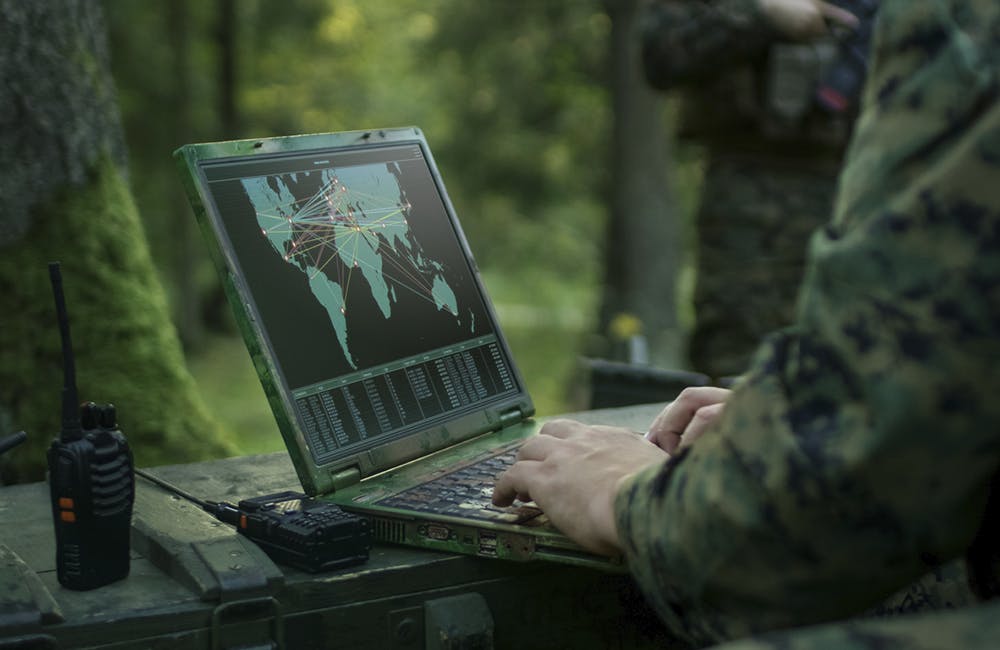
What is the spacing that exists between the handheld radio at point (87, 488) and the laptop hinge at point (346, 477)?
0.37 meters

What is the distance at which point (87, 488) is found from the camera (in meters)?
1.66

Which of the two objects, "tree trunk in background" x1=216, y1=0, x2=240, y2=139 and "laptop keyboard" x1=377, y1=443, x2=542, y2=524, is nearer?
"laptop keyboard" x1=377, y1=443, x2=542, y2=524

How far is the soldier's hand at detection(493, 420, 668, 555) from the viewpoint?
165 cm

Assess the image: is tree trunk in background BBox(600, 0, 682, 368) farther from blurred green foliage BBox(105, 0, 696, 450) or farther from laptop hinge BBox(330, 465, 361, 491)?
laptop hinge BBox(330, 465, 361, 491)

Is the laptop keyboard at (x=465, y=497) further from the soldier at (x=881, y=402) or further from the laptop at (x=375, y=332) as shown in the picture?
the soldier at (x=881, y=402)

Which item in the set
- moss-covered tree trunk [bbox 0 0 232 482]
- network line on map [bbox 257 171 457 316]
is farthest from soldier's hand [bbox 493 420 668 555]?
moss-covered tree trunk [bbox 0 0 232 482]

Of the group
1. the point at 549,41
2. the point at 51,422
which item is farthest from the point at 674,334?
the point at 51,422

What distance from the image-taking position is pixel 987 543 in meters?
1.48

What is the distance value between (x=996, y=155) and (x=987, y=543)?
1.89ft

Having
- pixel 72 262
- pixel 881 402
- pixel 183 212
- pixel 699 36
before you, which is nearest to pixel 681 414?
pixel 881 402

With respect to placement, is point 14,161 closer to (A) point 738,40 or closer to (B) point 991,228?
(B) point 991,228

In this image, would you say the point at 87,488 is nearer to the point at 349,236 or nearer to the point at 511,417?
the point at 349,236

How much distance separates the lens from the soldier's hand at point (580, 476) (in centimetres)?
165

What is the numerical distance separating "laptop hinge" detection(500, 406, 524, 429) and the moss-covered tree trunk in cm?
97
